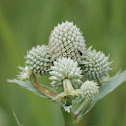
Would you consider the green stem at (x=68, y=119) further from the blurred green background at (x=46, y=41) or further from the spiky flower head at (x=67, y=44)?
the blurred green background at (x=46, y=41)

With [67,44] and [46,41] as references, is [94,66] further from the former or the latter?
[46,41]

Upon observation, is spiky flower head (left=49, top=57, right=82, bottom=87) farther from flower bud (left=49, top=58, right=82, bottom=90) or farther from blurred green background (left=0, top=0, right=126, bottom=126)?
blurred green background (left=0, top=0, right=126, bottom=126)

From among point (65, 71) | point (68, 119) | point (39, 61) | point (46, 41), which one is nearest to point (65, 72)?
point (65, 71)

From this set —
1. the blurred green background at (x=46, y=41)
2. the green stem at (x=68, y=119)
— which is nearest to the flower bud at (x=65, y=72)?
the green stem at (x=68, y=119)

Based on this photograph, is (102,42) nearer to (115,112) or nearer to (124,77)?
(115,112)

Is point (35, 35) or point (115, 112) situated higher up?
point (35, 35)

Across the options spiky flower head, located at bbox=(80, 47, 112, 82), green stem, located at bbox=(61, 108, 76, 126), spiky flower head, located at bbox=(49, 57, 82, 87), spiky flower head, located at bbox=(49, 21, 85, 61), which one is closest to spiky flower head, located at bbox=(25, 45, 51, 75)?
spiky flower head, located at bbox=(49, 21, 85, 61)

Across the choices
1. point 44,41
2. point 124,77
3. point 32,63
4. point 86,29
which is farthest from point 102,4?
point 32,63
